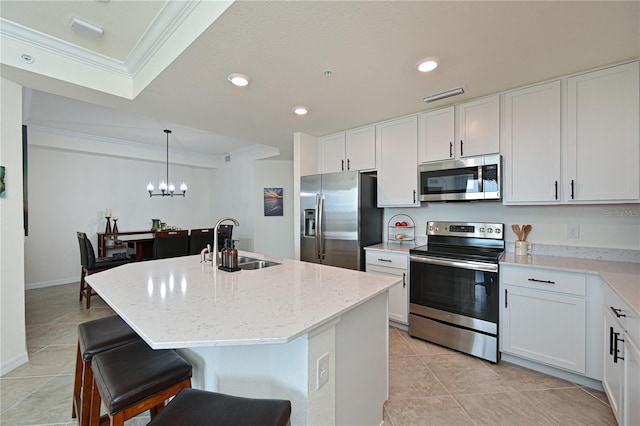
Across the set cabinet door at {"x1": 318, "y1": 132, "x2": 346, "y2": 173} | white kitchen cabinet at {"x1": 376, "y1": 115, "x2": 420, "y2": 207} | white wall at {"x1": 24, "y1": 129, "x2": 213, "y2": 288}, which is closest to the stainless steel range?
white kitchen cabinet at {"x1": 376, "y1": 115, "x2": 420, "y2": 207}

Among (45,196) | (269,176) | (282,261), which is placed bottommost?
(282,261)

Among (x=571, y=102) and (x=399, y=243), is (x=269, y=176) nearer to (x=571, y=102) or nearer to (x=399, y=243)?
(x=399, y=243)

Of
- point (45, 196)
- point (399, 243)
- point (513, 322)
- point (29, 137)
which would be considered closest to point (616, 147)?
point (513, 322)

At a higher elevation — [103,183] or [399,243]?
[103,183]

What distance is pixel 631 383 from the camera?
1.30 meters

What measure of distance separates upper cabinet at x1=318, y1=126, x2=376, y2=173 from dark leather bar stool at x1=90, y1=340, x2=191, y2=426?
110 inches

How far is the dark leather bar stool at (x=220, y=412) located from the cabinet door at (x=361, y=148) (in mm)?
2804

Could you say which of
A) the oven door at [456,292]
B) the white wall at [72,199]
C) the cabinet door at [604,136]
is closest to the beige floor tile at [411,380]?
the oven door at [456,292]

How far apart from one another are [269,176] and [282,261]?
3.70m

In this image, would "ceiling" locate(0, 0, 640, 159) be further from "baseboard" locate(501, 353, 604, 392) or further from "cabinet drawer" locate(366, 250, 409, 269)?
"baseboard" locate(501, 353, 604, 392)

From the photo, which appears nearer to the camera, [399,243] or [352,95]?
[352,95]

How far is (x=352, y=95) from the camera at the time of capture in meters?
2.51

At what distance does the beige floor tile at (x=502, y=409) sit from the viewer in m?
1.68

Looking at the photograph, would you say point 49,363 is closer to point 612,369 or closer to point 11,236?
point 11,236
